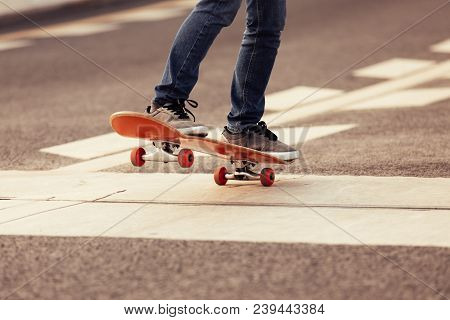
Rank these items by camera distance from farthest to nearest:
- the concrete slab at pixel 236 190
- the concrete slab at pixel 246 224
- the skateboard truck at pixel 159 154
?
the skateboard truck at pixel 159 154 → the concrete slab at pixel 236 190 → the concrete slab at pixel 246 224

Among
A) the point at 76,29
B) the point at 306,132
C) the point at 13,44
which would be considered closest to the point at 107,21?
the point at 76,29

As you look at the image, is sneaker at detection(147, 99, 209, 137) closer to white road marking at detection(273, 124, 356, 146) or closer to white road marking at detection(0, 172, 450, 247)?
white road marking at detection(0, 172, 450, 247)

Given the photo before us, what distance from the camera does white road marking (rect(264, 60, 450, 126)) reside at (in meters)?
7.50

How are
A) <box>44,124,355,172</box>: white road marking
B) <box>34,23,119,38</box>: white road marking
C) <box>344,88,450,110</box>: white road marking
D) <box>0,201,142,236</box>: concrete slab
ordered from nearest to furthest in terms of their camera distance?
<box>0,201,142,236</box>: concrete slab
<box>44,124,355,172</box>: white road marking
<box>344,88,450,110</box>: white road marking
<box>34,23,119,38</box>: white road marking

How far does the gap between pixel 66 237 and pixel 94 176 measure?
1307mm

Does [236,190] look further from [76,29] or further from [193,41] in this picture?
[76,29]

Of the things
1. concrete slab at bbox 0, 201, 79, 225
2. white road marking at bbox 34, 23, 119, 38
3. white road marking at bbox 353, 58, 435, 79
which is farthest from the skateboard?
white road marking at bbox 34, 23, 119, 38

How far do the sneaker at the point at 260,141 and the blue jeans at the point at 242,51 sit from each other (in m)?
0.03

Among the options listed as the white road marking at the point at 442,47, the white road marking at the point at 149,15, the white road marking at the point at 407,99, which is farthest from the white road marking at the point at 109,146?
the white road marking at the point at 149,15

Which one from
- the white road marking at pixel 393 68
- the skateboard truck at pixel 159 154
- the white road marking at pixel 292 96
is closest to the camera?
the skateboard truck at pixel 159 154

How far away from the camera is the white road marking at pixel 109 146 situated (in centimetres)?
598

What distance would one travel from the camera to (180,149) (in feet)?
16.0

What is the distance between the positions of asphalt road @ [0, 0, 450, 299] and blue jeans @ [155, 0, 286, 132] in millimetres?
641

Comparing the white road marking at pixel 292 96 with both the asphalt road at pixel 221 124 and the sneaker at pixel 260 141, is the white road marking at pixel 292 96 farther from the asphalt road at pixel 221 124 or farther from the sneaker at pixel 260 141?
the sneaker at pixel 260 141
